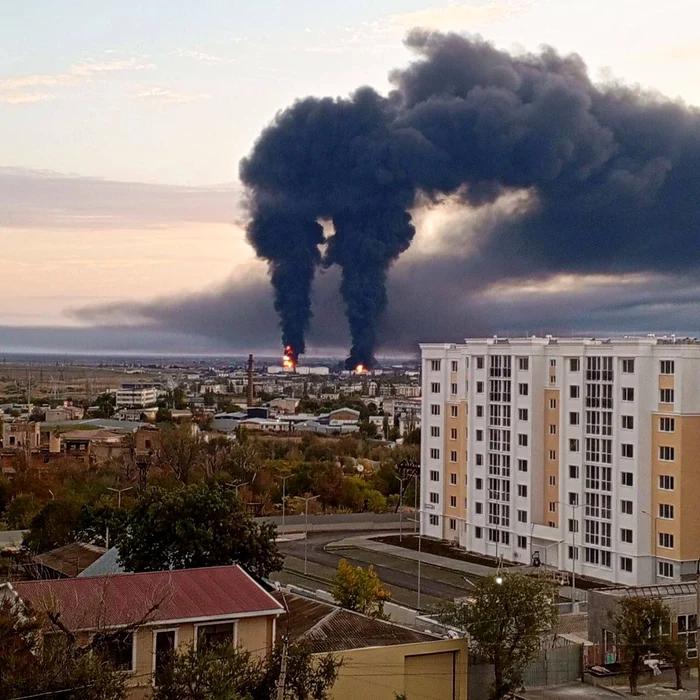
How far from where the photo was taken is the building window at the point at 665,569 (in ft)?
75.0

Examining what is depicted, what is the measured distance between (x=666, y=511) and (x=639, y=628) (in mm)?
9966

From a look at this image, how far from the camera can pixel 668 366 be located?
23672 millimetres

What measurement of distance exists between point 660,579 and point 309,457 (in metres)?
25.4

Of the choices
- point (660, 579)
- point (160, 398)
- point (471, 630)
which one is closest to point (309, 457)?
point (660, 579)

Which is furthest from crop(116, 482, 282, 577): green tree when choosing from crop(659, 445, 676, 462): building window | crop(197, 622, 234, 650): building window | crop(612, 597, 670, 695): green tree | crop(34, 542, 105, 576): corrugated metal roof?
crop(659, 445, 676, 462): building window

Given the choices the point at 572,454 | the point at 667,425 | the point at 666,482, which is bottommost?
the point at 666,482

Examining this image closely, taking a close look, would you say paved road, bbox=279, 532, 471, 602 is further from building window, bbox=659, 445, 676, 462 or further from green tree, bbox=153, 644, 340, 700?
green tree, bbox=153, 644, 340, 700

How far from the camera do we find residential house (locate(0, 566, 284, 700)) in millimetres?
10047


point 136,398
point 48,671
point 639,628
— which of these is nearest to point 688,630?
point 639,628

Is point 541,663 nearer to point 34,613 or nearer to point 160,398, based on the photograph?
point 34,613

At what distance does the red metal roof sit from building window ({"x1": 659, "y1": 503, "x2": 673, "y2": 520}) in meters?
14.0

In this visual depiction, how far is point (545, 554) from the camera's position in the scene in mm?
25312

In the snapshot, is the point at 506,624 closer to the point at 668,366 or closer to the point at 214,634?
the point at 214,634

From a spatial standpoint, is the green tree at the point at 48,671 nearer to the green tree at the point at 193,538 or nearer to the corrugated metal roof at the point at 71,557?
the green tree at the point at 193,538
